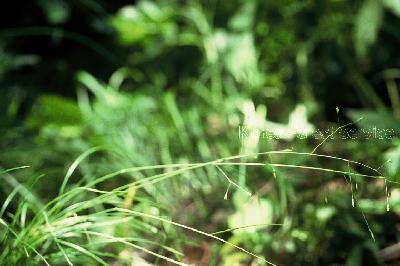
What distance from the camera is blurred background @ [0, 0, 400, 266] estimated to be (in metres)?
0.96

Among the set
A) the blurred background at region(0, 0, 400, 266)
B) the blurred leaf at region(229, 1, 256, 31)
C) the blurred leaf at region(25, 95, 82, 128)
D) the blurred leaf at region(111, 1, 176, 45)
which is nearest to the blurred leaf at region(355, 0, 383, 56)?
the blurred background at region(0, 0, 400, 266)

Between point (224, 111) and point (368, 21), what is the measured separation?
523mm

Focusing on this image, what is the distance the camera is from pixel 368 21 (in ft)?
4.83

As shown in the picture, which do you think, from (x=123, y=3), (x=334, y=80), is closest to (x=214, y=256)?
(x=334, y=80)

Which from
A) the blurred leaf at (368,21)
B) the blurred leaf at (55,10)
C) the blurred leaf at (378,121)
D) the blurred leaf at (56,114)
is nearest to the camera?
the blurred leaf at (378,121)

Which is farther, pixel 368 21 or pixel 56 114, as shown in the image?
pixel 56 114

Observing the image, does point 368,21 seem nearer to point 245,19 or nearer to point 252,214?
point 245,19

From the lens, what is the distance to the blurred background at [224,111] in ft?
3.17

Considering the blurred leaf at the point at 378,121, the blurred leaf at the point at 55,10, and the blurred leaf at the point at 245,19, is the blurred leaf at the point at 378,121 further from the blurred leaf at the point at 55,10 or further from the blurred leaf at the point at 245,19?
the blurred leaf at the point at 55,10

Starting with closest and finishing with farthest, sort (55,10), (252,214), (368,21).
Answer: (252,214) → (368,21) → (55,10)

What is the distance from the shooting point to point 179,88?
1.84m

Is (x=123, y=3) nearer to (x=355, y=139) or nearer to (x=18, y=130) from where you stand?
(x=18, y=130)

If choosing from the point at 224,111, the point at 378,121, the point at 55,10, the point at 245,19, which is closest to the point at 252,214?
the point at 378,121

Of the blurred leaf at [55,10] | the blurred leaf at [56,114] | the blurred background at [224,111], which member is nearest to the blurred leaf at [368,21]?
the blurred background at [224,111]
